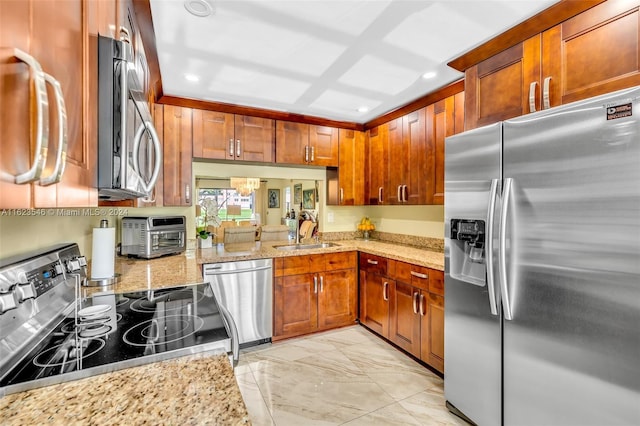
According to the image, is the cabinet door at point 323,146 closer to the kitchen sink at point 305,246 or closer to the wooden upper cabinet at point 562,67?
the kitchen sink at point 305,246

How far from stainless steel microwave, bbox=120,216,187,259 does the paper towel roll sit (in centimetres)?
74

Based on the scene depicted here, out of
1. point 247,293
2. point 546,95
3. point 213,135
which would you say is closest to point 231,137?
point 213,135

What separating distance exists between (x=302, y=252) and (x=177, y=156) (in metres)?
1.51

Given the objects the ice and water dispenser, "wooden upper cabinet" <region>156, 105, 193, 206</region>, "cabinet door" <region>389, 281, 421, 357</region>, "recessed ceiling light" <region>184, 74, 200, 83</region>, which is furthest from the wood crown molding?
"wooden upper cabinet" <region>156, 105, 193, 206</region>

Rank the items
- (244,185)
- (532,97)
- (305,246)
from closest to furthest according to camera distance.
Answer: (532,97)
(244,185)
(305,246)

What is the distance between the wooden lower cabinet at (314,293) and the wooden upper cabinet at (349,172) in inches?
27.8

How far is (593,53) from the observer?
4.74ft

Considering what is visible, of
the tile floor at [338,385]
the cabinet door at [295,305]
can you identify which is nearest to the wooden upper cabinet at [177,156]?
the cabinet door at [295,305]

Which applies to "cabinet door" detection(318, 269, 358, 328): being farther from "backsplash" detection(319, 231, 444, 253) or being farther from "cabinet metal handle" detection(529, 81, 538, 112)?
"cabinet metal handle" detection(529, 81, 538, 112)

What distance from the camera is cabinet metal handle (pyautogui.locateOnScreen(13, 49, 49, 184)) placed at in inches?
14.7

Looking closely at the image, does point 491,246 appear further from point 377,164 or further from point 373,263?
point 377,164

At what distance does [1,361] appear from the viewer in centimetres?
82

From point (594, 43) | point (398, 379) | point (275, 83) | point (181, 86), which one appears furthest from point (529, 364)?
point (181, 86)

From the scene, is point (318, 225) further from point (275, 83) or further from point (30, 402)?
point (30, 402)
